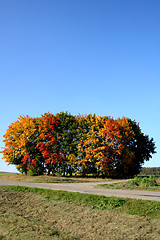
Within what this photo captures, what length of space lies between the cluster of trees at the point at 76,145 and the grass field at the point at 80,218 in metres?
21.1

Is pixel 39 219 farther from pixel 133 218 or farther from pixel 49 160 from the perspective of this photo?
pixel 49 160

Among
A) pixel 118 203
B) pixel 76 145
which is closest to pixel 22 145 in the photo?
pixel 76 145

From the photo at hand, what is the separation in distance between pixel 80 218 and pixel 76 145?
26.6 metres

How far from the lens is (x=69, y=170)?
3534cm

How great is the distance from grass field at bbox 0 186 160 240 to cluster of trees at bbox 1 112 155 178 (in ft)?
69.1

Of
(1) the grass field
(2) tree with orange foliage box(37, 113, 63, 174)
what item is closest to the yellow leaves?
(2) tree with orange foliage box(37, 113, 63, 174)

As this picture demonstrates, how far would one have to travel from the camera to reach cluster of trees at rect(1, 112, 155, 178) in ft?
109

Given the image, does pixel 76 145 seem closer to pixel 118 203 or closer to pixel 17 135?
pixel 17 135

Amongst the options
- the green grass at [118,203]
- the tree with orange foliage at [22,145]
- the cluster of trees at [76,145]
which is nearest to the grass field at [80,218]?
the green grass at [118,203]

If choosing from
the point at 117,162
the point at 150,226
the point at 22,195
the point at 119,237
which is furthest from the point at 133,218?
the point at 117,162

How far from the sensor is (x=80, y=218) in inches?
361

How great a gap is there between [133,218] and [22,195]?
770 centimetres

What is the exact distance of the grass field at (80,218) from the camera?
758 cm

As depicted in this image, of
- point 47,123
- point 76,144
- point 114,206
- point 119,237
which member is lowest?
point 119,237
